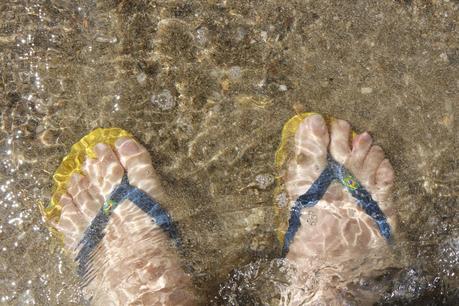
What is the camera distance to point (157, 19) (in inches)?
124

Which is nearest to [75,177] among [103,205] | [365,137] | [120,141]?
[103,205]

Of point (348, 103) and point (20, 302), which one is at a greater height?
point (348, 103)

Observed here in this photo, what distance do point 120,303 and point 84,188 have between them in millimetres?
685

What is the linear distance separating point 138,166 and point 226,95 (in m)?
0.64

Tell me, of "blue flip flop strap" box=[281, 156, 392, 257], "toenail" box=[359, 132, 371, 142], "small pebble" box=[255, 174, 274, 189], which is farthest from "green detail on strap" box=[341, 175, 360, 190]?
"small pebble" box=[255, 174, 274, 189]

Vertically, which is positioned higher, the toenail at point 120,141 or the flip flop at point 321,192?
the toenail at point 120,141

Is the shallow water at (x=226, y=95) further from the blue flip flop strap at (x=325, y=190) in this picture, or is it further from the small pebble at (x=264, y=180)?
the blue flip flop strap at (x=325, y=190)

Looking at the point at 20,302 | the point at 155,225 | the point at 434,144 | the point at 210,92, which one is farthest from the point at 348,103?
the point at 20,302

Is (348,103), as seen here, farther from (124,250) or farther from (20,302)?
(20,302)

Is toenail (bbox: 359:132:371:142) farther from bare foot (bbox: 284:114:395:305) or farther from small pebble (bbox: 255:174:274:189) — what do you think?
small pebble (bbox: 255:174:274:189)

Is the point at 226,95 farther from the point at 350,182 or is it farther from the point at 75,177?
the point at 75,177

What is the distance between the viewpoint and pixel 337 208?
3.20 metres

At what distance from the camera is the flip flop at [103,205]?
3154 mm

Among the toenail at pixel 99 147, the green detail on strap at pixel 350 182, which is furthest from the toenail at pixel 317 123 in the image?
the toenail at pixel 99 147
